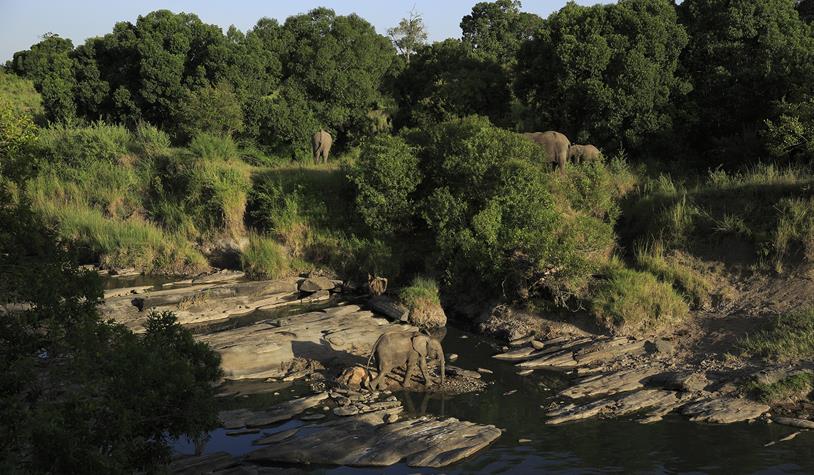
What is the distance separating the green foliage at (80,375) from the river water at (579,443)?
4.11m

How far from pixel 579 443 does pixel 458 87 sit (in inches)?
802

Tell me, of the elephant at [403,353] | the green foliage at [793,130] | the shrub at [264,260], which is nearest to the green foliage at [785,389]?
the elephant at [403,353]

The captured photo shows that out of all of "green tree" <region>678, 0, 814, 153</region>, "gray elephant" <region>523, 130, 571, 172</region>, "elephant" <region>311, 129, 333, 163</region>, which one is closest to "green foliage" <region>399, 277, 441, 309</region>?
"gray elephant" <region>523, 130, 571, 172</region>

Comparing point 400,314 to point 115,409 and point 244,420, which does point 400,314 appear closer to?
point 244,420

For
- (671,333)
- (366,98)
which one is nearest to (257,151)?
(366,98)

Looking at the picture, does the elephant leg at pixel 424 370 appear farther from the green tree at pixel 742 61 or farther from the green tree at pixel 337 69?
the green tree at pixel 337 69

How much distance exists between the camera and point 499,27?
4338 centimetres

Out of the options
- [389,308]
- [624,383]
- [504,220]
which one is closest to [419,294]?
[389,308]

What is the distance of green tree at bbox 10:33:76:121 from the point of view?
34625 mm

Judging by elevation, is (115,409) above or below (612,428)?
above

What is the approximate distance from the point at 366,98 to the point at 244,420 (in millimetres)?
23605

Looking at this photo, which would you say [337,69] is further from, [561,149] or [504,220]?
[504,220]

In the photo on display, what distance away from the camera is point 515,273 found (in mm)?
18859

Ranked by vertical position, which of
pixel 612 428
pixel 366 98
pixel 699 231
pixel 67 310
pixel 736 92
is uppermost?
pixel 366 98
